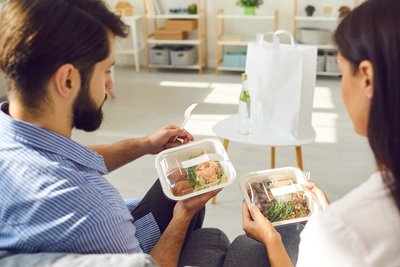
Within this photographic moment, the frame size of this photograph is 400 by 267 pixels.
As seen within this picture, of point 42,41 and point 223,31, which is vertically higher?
point 42,41

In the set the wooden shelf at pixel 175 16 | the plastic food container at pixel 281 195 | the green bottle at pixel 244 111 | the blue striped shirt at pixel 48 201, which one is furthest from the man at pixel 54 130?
the wooden shelf at pixel 175 16

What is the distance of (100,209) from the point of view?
3.06ft

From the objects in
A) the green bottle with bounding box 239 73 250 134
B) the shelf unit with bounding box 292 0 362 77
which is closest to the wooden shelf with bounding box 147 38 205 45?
the shelf unit with bounding box 292 0 362 77

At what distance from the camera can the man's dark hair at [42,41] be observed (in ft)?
3.00

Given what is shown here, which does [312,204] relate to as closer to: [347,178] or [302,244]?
[302,244]

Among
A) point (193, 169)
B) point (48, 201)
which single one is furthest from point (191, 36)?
point (48, 201)

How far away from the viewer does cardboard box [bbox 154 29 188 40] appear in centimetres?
505

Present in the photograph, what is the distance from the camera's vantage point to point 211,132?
133 inches

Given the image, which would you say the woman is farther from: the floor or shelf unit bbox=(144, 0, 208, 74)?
shelf unit bbox=(144, 0, 208, 74)

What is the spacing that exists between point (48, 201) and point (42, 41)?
0.33 m

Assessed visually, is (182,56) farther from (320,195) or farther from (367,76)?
(367,76)

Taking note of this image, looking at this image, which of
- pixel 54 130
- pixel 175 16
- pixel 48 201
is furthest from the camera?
pixel 175 16

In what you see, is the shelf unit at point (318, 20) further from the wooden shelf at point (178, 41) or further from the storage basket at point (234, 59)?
the wooden shelf at point (178, 41)

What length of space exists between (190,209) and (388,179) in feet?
2.27
